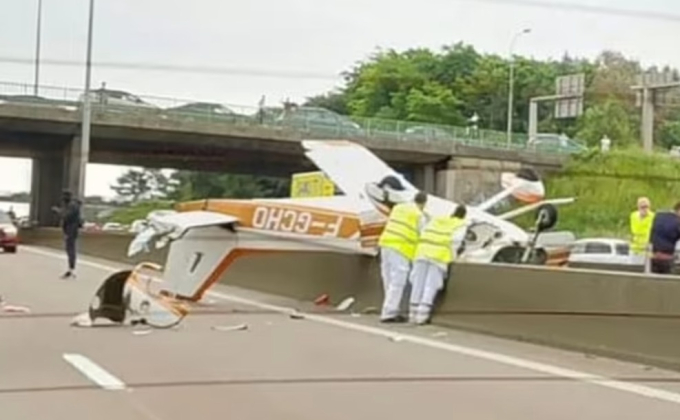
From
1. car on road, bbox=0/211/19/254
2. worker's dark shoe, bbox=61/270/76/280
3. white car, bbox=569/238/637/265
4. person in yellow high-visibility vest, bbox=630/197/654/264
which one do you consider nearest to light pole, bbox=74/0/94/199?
person in yellow high-visibility vest, bbox=630/197/654/264

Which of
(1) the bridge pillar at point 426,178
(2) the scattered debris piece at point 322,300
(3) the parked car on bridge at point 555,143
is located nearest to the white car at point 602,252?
(1) the bridge pillar at point 426,178

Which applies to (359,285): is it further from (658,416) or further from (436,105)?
(658,416)

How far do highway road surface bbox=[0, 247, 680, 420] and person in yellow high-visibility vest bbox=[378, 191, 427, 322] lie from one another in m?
0.44

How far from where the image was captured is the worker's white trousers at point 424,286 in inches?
589

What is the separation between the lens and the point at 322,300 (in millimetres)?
18391

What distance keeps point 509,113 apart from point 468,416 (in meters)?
2.61

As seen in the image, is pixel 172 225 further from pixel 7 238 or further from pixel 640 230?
pixel 7 238

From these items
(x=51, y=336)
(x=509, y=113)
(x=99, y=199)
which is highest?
(x=509, y=113)

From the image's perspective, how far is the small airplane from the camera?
55.5 ft

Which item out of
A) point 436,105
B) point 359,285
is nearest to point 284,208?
point 359,285

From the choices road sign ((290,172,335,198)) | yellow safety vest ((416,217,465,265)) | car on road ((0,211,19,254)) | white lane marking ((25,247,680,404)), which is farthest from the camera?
car on road ((0,211,19,254))

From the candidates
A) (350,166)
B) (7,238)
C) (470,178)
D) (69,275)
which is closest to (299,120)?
(470,178)

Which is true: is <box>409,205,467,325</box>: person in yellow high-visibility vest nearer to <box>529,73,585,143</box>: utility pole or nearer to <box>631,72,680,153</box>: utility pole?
<box>529,73,585,143</box>: utility pole

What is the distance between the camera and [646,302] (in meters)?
11.4
